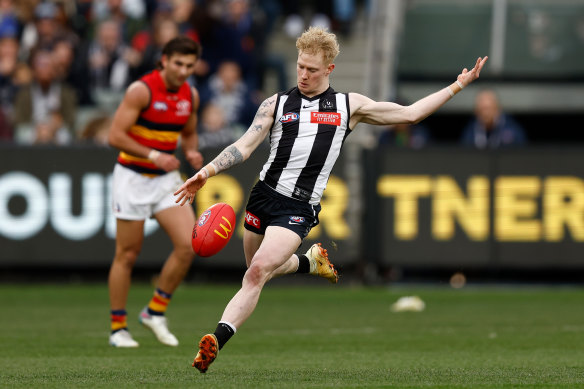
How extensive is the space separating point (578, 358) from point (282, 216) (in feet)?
8.54

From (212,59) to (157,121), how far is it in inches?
352

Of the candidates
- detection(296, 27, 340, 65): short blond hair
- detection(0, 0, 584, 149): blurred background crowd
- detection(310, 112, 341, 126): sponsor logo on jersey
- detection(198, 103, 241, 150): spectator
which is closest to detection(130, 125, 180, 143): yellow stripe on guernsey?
detection(310, 112, 341, 126): sponsor logo on jersey

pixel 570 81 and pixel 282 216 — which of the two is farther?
pixel 570 81

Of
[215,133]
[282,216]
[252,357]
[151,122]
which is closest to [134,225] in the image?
[151,122]

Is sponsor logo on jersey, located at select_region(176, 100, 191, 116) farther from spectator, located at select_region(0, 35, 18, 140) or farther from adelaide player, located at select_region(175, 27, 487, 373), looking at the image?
spectator, located at select_region(0, 35, 18, 140)

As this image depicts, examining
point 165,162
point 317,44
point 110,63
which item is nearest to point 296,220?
point 317,44

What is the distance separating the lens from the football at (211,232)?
26.0 ft

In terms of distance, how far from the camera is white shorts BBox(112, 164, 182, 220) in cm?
1029

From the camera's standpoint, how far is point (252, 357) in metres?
9.22

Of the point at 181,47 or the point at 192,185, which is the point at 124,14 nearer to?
the point at 181,47

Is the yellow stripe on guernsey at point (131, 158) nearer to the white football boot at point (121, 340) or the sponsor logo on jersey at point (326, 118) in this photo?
the white football boot at point (121, 340)

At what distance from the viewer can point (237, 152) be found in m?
8.10

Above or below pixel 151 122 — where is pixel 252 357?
below

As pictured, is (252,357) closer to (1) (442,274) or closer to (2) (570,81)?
(1) (442,274)
